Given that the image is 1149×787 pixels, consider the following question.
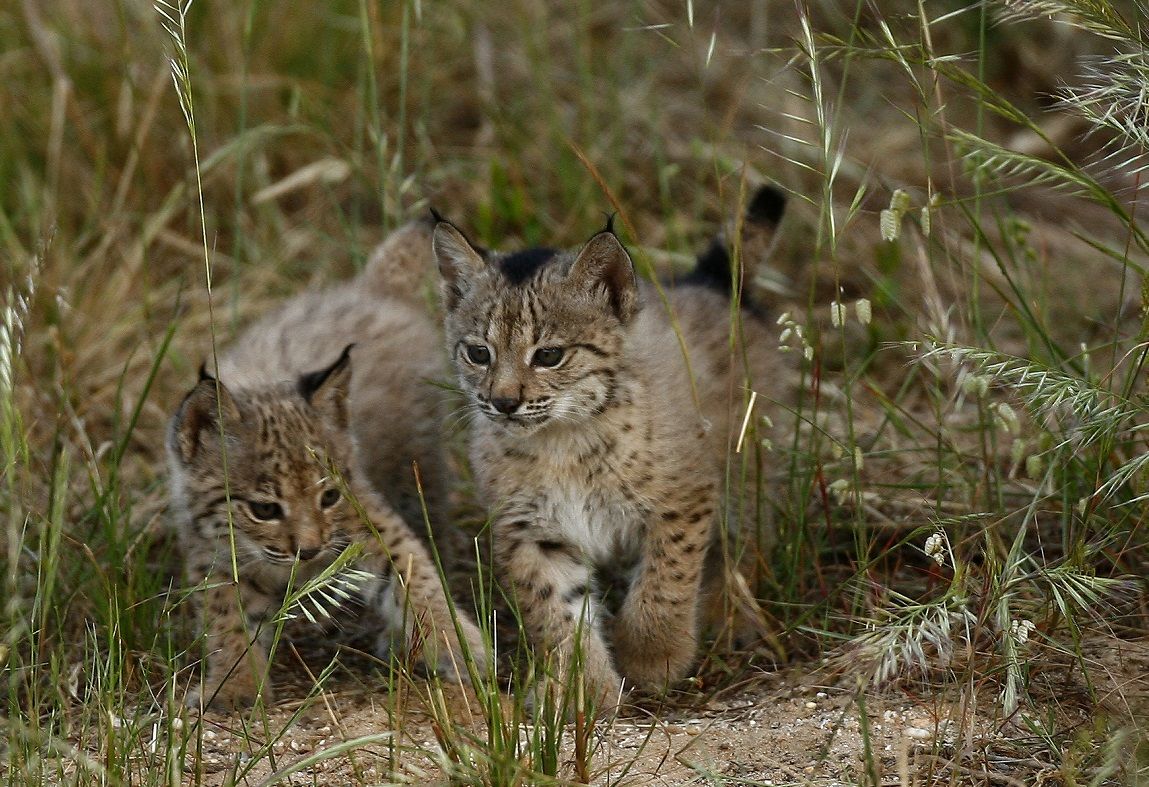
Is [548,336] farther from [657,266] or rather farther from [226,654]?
[657,266]

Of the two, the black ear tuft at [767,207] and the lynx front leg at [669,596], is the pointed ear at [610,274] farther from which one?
the black ear tuft at [767,207]

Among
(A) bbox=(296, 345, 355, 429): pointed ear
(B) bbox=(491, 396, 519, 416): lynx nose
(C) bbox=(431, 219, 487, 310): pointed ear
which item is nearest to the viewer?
(B) bbox=(491, 396, 519, 416): lynx nose

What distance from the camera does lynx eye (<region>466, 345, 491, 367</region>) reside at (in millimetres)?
4289

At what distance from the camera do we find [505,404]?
4.05m

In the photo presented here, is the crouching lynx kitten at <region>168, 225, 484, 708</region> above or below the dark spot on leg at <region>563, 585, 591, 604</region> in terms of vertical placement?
above

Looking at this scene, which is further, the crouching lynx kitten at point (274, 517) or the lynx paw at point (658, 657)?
the lynx paw at point (658, 657)

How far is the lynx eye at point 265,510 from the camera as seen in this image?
4.12m

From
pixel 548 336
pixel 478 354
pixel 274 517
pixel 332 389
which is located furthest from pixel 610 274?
pixel 274 517

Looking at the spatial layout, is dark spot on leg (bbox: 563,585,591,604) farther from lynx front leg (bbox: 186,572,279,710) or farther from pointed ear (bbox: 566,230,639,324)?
lynx front leg (bbox: 186,572,279,710)

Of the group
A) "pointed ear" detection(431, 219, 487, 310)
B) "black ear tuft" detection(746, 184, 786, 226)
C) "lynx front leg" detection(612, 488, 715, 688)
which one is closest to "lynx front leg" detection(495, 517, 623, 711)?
"lynx front leg" detection(612, 488, 715, 688)

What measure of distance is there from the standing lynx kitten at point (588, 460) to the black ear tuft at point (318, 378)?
0.37m

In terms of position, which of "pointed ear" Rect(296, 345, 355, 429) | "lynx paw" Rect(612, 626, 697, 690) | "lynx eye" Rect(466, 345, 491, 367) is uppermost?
"lynx eye" Rect(466, 345, 491, 367)

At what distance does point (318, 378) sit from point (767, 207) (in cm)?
174

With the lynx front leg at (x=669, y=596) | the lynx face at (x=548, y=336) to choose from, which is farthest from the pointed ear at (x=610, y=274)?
Result: the lynx front leg at (x=669, y=596)
